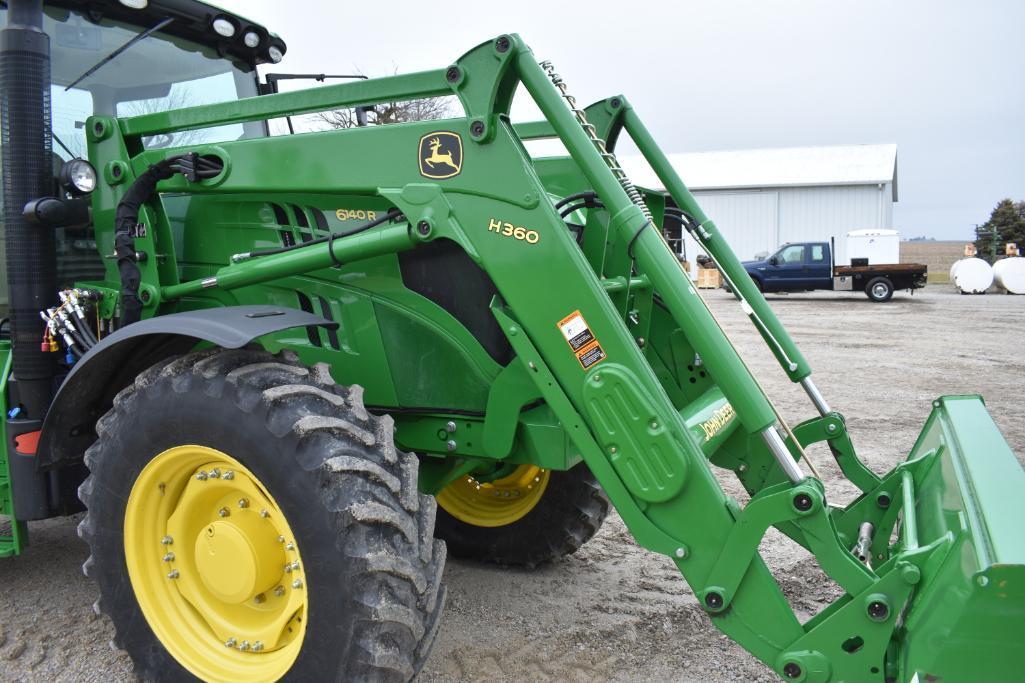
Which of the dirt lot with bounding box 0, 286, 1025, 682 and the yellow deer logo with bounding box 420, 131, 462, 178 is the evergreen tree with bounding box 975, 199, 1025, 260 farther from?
the yellow deer logo with bounding box 420, 131, 462, 178

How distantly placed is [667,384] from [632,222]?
52.5 inches

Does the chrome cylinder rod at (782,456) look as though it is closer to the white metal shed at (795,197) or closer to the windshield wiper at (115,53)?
the windshield wiper at (115,53)

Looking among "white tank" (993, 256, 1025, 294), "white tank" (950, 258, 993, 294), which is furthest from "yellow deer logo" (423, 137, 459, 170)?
"white tank" (993, 256, 1025, 294)

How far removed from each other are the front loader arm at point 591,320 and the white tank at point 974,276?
26.6 meters

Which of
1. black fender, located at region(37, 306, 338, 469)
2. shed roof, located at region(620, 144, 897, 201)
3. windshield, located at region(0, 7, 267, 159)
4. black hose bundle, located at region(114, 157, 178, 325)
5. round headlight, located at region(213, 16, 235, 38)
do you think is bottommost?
black fender, located at region(37, 306, 338, 469)

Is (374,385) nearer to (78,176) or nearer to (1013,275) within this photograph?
(78,176)

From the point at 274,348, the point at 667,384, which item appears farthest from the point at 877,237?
the point at 274,348

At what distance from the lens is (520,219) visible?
2633 millimetres

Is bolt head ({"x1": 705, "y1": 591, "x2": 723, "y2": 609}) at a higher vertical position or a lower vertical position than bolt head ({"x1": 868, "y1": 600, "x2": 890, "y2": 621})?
lower

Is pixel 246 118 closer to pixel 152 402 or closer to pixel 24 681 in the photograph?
pixel 152 402

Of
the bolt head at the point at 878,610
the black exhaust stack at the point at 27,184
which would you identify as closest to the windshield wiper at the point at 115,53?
the black exhaust stack at the point at 27,184

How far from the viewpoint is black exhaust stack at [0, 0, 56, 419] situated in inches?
130

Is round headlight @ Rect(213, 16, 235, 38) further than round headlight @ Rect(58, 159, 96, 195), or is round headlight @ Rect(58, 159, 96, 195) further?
round headlight @ Rect(213, 16, 235, 38)

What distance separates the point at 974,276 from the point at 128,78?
Answer: 91.0 feet
